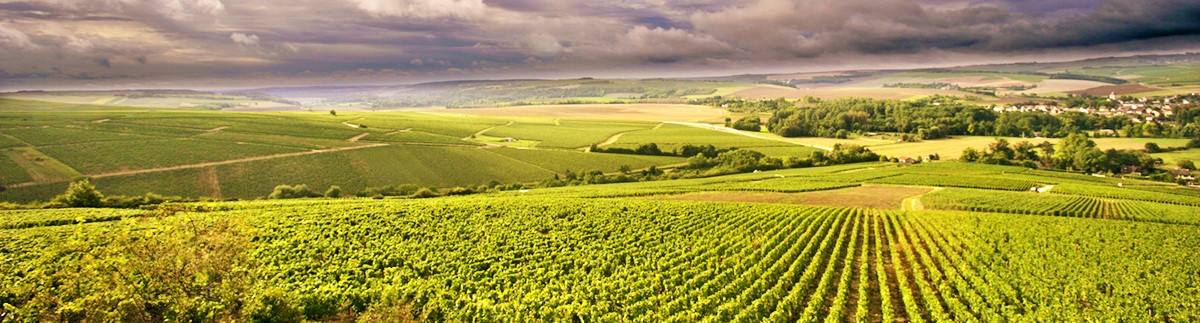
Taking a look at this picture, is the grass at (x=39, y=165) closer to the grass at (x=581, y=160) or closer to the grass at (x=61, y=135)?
the grass at (x=61, y=135)

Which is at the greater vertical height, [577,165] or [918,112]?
[918,112]

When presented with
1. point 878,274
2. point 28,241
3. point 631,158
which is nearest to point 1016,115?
point 631,158

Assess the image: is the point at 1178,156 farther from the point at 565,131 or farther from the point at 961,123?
the point at 565,131

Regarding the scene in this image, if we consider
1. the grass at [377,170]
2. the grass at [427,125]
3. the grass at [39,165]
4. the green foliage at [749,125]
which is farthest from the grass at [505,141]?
the grass at [39,165]

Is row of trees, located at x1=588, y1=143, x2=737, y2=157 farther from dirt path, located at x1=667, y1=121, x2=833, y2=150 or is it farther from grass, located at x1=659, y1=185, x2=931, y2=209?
grass, located at x1=659, y1=185, x2=931, y2=209

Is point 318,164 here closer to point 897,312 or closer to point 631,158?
point 631,158

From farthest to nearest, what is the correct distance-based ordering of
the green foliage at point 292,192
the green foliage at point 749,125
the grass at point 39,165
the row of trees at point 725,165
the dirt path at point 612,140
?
the green foliage at point 749,125, the dirt path at point 612,140, the row of trees at point 725,165, the grass at point 39,165, the green foliage at point 292,192

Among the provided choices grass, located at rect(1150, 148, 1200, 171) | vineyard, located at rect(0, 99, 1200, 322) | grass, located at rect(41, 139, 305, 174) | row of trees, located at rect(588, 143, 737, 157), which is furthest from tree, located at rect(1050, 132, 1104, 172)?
grass, located at rect(41, 139, 305, 174)

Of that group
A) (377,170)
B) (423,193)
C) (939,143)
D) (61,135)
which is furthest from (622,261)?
(939,143)
